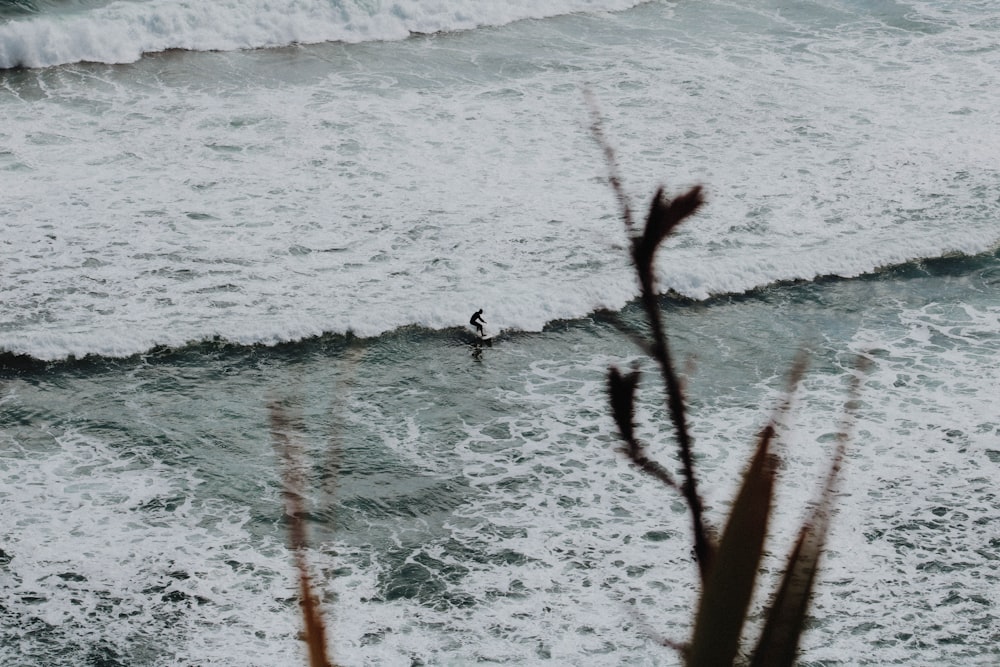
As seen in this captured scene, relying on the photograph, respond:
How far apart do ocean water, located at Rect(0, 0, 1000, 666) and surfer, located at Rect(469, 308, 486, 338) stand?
22 cm

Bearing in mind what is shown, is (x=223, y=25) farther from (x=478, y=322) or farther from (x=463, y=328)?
(x=478, y=322)

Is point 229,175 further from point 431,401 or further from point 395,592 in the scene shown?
point 395,592

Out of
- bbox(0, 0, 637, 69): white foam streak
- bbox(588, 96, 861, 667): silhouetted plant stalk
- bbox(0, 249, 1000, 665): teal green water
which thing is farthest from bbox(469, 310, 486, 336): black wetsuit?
bbox(0, 0, 637, 69): white foam streak

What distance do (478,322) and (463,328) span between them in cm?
22

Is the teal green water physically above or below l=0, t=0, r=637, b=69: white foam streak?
below

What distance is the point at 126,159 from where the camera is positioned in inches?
517

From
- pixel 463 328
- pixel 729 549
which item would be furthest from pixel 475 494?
pixel 729 549

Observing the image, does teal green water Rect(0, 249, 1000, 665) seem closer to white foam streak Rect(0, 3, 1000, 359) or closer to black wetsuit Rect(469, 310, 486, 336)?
black wetsuit Rect(469, 310, 486, 336)

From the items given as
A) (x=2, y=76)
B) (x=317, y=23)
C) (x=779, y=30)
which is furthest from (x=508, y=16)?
(x=2, y=76)

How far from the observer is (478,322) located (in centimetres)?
992

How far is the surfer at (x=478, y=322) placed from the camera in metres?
9.88

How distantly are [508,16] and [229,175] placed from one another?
28.2 ft

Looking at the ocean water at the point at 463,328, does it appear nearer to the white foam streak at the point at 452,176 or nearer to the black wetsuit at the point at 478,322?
the white foam streak at the point at 452,176

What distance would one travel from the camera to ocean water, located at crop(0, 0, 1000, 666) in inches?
270
